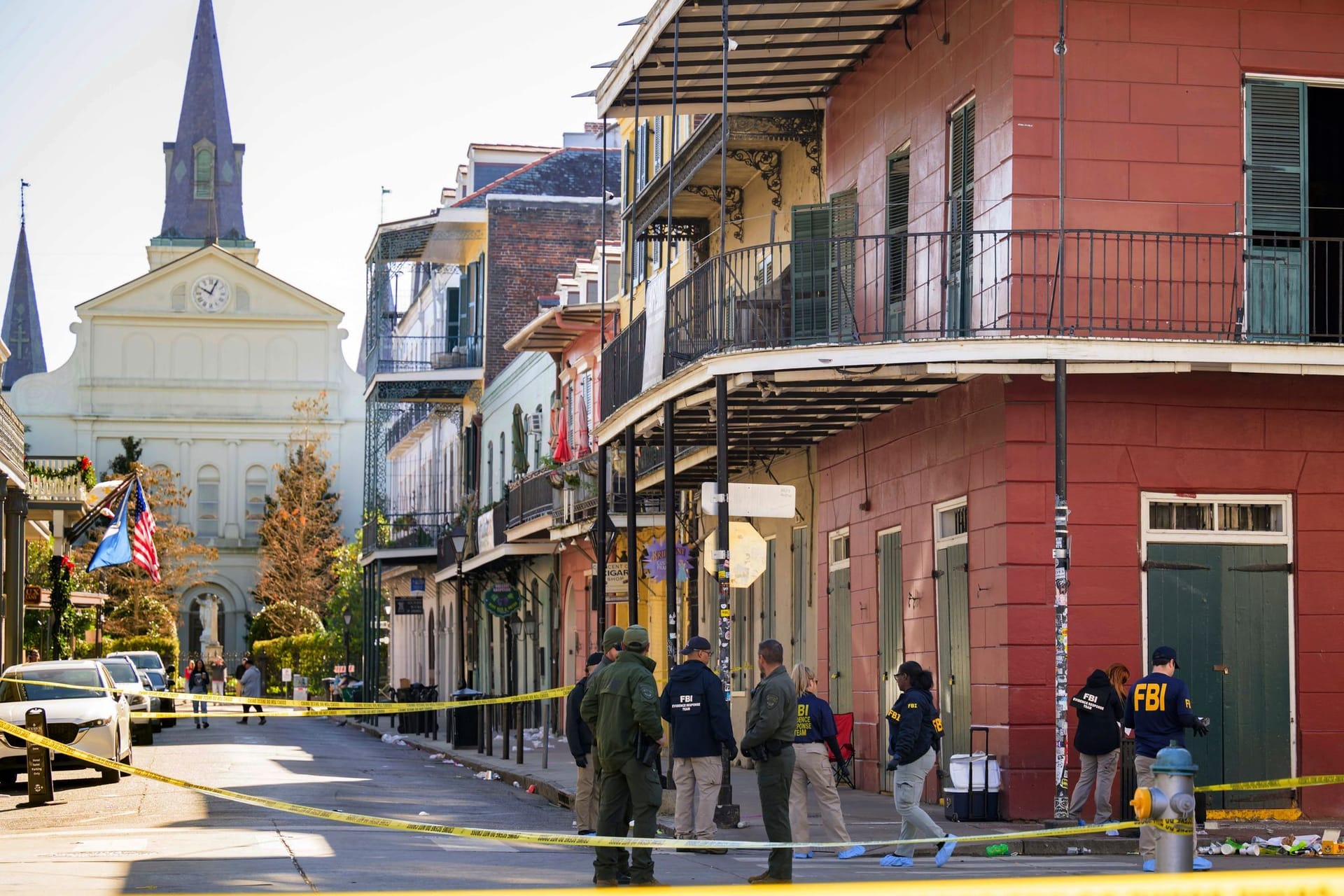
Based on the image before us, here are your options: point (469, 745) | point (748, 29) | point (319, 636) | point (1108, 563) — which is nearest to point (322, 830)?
point (1108, 563)

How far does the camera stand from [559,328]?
3406 cm

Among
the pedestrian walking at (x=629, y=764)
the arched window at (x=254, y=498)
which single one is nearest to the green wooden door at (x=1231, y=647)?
the pedestrian walking at (x=629, y=764)

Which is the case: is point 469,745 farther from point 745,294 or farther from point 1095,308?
point 1095,308

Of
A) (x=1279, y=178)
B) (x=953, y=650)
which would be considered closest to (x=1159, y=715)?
(x=953, y=650)

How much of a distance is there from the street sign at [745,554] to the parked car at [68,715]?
7.55m

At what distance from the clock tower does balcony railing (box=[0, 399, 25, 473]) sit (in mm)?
54605

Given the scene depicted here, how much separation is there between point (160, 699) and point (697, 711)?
29.1m

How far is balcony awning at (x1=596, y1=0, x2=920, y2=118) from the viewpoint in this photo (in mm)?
17844

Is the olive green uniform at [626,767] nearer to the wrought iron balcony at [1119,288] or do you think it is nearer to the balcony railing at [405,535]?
the wrought iron balcony at [1119,288]

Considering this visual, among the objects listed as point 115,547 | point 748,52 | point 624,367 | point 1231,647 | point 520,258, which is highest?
point 520,258

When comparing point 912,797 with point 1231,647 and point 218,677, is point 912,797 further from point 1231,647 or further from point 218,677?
point 218,677

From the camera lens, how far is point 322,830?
16391 millimetres

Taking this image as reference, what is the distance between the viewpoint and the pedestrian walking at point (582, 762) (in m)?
14.0

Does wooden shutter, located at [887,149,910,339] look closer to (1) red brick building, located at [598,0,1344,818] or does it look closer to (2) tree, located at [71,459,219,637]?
(1) red brick building, located at [598,0,1344,818]
